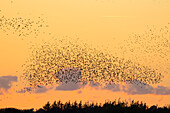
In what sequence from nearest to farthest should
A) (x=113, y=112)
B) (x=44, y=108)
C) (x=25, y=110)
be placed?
(x=113, y=112)
(x=25, y=110)
(x=44, y=108)

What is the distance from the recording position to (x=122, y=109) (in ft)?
376

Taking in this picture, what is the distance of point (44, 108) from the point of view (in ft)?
458

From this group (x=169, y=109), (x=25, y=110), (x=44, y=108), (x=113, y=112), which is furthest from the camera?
(x=44, y=108)

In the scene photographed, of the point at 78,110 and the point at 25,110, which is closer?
the point at 25,110

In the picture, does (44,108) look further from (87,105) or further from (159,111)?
(159,111)

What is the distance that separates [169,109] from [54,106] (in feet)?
139

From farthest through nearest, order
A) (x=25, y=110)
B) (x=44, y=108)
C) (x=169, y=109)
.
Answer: (x=44, y=108) → (x=25, y=110) → (x=169, y=109)

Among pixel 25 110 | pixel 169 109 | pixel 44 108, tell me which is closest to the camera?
pixel 169 109

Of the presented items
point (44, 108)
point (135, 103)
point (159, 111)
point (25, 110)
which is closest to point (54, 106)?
point (44, 108)

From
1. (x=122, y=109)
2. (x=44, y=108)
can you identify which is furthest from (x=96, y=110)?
(x=122, y=109)

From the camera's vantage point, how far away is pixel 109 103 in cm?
13400

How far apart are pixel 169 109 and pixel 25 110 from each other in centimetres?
4604

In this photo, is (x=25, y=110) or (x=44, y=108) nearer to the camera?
(x=25, y=110)

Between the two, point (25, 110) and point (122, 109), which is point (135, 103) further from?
point (25, 110)
